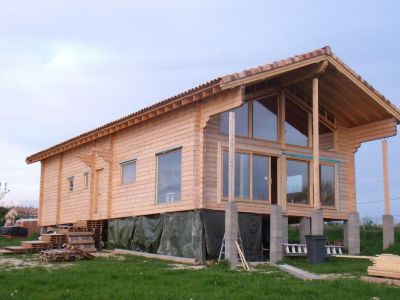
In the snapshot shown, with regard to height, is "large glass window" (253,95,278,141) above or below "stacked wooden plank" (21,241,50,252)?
above

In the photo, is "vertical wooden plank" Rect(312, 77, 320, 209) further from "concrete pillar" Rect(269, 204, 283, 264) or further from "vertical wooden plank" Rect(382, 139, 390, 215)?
"vertical wooden plank" Rect(382, 139, 390, 215)

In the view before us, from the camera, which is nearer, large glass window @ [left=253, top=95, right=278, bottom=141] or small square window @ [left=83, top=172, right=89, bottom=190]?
large glass window @ [left=253, top=95, right=278, bottom=141]

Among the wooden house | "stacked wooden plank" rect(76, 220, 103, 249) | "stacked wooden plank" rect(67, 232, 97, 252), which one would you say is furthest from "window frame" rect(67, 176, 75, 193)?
"stacked wooden plank" rect(67, 232, 97, 252)

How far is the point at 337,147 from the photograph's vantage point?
2108 cm

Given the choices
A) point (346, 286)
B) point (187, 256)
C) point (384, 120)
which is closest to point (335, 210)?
point (384, 120)

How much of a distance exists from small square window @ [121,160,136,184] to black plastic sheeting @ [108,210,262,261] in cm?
188

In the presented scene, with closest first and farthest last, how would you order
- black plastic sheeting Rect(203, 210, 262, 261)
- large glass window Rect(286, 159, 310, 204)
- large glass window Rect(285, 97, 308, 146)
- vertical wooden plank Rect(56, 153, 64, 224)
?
black plastic sheeting Rect(203, 210, 262, 261) < large glass window Rect(286, 159, 310, 204) < large glass window Rect(285, 97, 308, 146) < vertical wooden plank Rect(56, 153, 64, 224)

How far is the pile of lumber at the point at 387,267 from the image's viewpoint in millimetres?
12180

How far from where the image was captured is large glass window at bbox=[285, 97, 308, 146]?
65.5 ft

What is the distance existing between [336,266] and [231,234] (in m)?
3.09

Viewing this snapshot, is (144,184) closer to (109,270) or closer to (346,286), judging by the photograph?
(109,270)

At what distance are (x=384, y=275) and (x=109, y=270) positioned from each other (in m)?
6.53

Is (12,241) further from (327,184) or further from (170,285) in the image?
(170,285)

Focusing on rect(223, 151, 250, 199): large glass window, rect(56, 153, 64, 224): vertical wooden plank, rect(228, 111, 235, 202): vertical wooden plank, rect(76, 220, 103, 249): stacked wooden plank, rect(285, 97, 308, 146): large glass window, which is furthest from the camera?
rect(56, 153, 64, 224): vertical wooden plank
